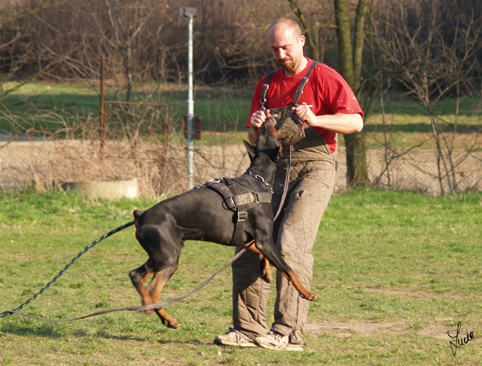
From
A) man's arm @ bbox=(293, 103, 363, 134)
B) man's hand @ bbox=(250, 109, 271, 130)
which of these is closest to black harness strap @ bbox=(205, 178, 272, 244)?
man's hand @ bbox=(250, 109, 271, 130)

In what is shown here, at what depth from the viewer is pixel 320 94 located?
503cm

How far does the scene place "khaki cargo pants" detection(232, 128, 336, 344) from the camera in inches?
195

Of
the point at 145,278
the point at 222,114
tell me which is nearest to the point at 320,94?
the point at 145,278

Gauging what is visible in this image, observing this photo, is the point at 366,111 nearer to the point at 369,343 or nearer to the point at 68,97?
the point at 369,343

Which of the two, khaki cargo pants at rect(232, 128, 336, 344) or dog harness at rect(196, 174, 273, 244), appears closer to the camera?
dog harness at rect(196, 174, 273, 244)

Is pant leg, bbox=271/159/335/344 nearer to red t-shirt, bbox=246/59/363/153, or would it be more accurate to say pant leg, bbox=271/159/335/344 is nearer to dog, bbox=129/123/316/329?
dog, bbox=129/123/316/329

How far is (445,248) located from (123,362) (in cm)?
551

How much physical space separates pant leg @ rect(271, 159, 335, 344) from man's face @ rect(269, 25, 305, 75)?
0.67 meters

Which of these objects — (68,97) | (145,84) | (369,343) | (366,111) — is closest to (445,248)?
(369,343)

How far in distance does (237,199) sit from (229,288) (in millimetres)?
2756

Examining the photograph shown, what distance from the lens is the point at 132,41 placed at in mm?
15992

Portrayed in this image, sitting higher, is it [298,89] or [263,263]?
[298,89]

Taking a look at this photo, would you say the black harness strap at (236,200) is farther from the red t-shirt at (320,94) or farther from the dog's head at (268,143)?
the red t-shirt at (320,94)

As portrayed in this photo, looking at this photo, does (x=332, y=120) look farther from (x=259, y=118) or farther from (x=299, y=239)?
(x=299, y=239)
